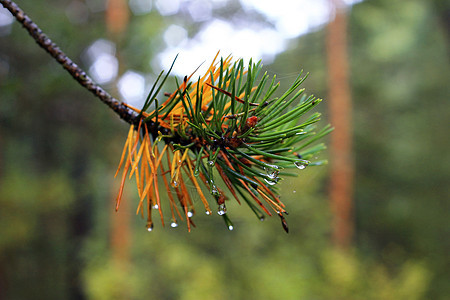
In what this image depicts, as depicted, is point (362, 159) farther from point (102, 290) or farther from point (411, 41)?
point (102, 290)

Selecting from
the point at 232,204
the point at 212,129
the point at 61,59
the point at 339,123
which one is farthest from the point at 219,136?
the point at 339,123

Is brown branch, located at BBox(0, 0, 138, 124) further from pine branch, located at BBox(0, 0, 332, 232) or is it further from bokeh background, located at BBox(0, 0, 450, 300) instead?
bokeh background, located at BBox(0, 0, 450, 300)

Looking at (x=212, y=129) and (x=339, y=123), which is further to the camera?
(x=339, y=123)

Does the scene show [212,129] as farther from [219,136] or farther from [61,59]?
[61,59]

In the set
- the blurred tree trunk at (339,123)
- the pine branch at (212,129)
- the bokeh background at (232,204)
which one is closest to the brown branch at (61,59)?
the pine branch at (212,129)

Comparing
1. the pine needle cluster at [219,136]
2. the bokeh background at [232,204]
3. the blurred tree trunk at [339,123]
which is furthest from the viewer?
the blurred tree trunk at [339,123]

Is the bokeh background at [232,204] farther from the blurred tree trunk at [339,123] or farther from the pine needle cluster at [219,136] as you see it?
the pine needle cluster at [219,136]

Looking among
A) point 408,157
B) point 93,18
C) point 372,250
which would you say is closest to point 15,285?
point 93,18
